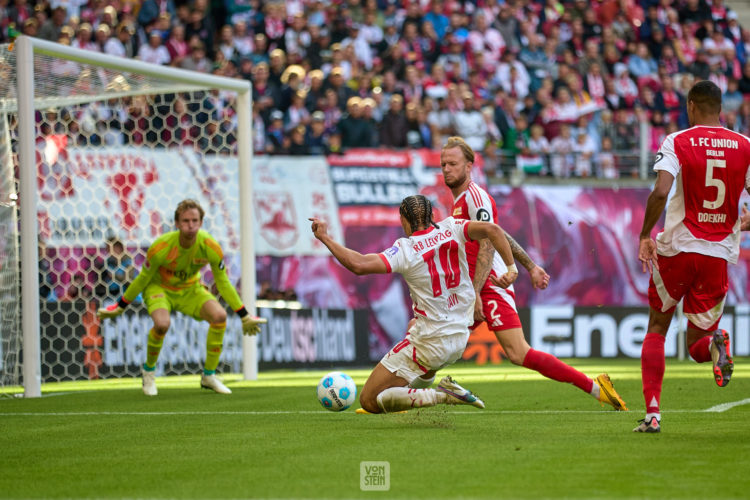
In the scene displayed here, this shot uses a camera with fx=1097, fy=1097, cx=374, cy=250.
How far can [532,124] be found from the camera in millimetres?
21766

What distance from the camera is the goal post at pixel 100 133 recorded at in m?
11.7

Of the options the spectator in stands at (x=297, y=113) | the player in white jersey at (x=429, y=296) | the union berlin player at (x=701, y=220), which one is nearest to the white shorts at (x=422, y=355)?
the player in white jersey at (x=429, y=296)

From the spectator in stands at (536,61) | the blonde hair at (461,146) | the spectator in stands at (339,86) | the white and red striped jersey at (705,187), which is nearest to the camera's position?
the white and red striped jersey at (705,187)

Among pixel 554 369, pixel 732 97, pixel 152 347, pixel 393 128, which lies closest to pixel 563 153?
pixel 393 128

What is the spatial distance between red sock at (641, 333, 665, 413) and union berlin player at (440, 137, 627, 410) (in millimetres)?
1202

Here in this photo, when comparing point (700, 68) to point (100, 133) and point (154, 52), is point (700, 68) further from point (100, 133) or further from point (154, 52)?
point (100, 133)

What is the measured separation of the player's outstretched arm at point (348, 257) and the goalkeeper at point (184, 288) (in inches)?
164

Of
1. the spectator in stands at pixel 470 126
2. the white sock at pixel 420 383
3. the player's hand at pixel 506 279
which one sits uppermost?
the spectator in stands at pixel 470 126

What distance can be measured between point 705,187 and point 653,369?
124cm

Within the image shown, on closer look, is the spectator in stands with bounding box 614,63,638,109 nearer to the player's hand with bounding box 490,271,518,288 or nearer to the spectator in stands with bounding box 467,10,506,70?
the spectator in stands with bounding box 467,10,506,70

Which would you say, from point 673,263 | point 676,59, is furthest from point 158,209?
point 676,59

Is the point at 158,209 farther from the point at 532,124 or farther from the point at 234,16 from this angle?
the point at 532,124

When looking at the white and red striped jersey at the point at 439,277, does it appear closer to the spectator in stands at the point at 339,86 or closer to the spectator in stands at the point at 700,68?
the spectator in stands at the point at 339,86

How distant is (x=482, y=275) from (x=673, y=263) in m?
1.68
